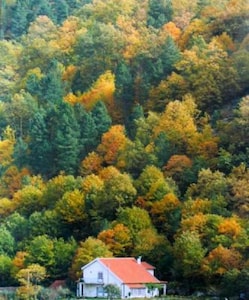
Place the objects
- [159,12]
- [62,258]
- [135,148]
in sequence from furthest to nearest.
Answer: [159,12] < [135,148] < [62,258]

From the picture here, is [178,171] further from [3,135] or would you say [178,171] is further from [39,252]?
[3,135]

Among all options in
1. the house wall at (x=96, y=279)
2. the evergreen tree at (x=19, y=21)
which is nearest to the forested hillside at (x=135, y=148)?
the house wall at (x=96, y=279)

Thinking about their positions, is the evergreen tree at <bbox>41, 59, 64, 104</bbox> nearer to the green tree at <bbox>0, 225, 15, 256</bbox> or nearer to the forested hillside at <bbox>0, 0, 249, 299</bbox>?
the forested hillside at <bbox>0, 0, 249, 299</bbox>

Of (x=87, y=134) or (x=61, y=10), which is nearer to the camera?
(x=87, y=134)

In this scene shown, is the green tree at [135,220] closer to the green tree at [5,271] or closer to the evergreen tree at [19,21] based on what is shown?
the green tree at [5,271]

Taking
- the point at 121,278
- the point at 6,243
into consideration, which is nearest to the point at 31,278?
the point at 6,243

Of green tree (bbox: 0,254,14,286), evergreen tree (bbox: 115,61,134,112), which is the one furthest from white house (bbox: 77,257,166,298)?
evergreen tree (bbox: 115,61,134,112)

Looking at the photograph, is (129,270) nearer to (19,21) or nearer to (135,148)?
(135,148)
